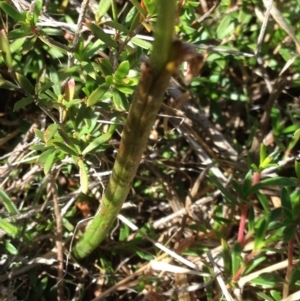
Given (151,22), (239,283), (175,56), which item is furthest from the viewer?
(239,283)

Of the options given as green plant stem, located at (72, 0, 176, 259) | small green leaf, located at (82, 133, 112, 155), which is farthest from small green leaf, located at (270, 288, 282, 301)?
small green leaf, located at (82, 133, 112, 155)

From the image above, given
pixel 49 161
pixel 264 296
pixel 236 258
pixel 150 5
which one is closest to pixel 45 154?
pixel 49 161

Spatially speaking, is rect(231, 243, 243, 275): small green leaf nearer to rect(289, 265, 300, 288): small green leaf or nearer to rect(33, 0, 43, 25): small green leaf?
rect(289, 265, 300, 288): small green leaf

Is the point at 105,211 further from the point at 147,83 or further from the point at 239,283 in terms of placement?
the point at 147,83

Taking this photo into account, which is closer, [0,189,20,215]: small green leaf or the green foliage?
the green foliage

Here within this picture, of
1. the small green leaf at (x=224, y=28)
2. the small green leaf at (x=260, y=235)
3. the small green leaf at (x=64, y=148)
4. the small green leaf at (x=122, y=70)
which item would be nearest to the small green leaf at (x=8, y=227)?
the small green leaf at (x=64, y=148)

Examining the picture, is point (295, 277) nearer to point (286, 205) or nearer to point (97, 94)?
point (286, 205)

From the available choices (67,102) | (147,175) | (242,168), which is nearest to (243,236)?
(242,168)
